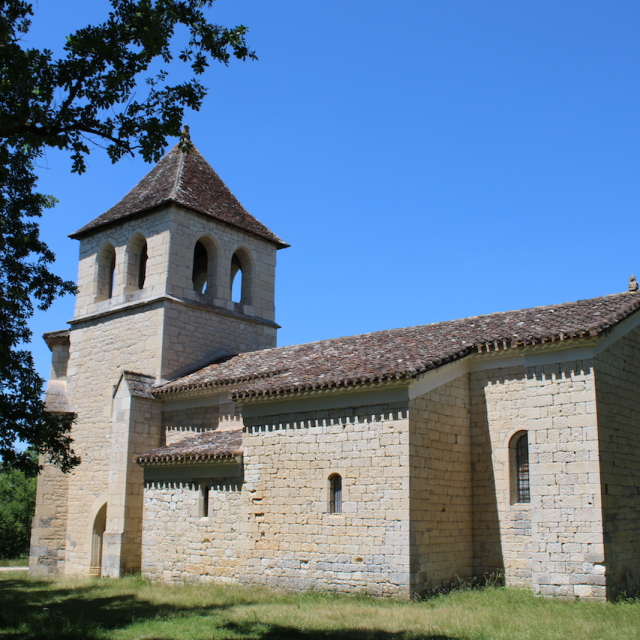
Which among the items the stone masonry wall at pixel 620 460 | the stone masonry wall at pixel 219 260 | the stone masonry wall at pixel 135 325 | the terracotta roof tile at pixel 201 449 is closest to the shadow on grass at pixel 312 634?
the stone masonry wall at pixel 620 460

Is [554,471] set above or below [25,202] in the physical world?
below

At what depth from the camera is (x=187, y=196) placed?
20.6m

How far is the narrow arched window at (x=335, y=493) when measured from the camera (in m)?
13.0

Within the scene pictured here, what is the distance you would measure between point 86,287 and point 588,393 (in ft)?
51.3

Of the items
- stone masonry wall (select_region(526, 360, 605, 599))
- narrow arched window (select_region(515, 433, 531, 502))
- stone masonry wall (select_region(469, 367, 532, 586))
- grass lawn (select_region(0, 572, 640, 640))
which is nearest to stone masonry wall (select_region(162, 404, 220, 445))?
grass lawn (select_region(0, 572, 640, 640))

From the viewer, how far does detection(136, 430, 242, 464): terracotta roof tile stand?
14641 mm

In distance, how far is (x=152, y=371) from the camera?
1870 cm

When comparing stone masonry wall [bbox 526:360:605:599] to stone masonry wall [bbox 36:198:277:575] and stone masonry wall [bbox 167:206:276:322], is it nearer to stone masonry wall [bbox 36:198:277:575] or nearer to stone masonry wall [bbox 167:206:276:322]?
stone masonry wall [bbox 36:198:277:575]

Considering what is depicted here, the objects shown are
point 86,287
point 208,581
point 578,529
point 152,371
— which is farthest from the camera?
point 86,287

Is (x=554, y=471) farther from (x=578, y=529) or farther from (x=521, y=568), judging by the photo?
(x=521, y=568)

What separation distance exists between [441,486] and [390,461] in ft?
4.27

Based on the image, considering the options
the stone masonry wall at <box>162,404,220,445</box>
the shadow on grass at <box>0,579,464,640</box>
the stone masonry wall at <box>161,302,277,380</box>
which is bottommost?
the shadow on grass at <box>0,579,464,640</box>

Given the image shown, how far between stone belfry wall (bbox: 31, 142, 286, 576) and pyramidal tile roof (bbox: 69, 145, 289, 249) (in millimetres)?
150

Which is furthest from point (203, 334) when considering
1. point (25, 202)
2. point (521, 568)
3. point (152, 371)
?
point (521, 568)
